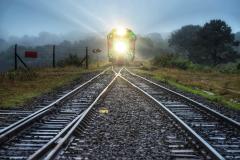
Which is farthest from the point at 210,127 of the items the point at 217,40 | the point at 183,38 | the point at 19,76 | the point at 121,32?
the point at 183,38

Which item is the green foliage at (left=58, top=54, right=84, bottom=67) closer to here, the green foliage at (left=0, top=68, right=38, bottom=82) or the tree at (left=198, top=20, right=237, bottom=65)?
the green foliage at (left=0, top=68, right=38, bottom=82)

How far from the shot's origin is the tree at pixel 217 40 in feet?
224

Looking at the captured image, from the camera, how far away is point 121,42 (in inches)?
1758

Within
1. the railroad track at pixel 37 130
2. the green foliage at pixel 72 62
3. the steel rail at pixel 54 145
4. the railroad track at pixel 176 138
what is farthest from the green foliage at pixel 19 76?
the green foliage at pixel 72 62

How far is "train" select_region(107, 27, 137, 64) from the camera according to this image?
44125mm

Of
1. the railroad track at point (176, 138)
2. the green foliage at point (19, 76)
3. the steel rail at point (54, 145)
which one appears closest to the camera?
the steel rail at point (54, 145)

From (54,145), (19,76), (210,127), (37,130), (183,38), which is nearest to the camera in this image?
(54,145)

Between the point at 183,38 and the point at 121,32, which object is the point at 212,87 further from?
the point at 183,38

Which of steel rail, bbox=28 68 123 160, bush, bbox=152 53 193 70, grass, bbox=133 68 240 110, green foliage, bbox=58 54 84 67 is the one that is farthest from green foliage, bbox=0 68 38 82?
bush, bbox=152 53 193 70

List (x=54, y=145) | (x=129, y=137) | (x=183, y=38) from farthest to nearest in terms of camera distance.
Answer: (x=183, y=38) → (x=129, y=137) → (x=54, y=145)

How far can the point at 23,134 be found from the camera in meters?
8.69

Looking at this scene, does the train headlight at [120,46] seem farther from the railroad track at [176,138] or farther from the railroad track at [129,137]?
the railroad track at [176,138]

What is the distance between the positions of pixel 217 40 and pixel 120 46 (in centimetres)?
2891

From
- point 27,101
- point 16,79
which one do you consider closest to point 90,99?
point 27,101
